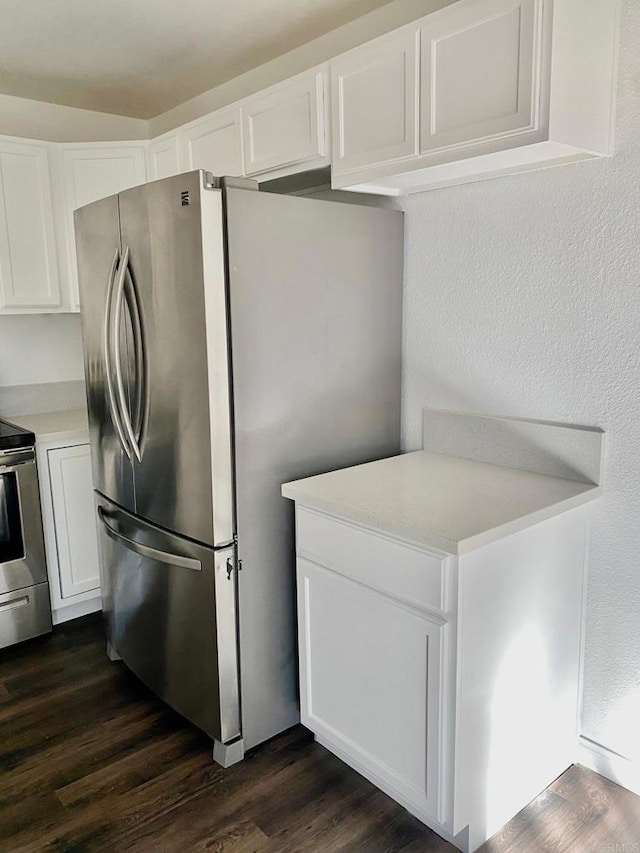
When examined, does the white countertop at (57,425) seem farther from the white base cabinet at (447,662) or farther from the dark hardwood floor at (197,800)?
the white base cabinet at (447,662)

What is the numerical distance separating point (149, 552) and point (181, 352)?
71 centimetres

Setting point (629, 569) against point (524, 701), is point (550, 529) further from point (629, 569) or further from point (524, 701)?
point (524, 701)

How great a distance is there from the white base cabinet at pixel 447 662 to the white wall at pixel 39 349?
212 cm

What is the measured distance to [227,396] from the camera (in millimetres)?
1900

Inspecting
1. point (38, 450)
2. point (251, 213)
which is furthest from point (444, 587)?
point (38, 450)

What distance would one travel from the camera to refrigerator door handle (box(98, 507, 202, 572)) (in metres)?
2.02

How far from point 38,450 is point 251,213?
156 centimetres

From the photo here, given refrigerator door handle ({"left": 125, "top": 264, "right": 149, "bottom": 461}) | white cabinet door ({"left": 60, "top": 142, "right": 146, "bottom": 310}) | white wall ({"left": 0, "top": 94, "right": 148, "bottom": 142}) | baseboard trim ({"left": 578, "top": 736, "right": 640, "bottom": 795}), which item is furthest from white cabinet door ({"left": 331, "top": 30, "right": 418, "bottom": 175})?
white wall ({"left": 0, "top": 94, "right": 148, "bottom": 142})

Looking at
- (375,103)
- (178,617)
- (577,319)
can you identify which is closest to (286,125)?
(375,103)

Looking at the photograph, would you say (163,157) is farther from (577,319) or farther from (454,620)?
(454,620)

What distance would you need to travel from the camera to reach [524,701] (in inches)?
70.0

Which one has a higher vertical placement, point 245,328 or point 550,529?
point 245,328

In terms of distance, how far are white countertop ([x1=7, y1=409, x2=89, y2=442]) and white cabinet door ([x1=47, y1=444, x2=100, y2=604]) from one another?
6 centimetres

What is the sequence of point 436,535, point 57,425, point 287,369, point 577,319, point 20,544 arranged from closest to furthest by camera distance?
1. point 436,535
2. point 577,319
3. point 287,369
4. point 20,544
5. point 57,425
